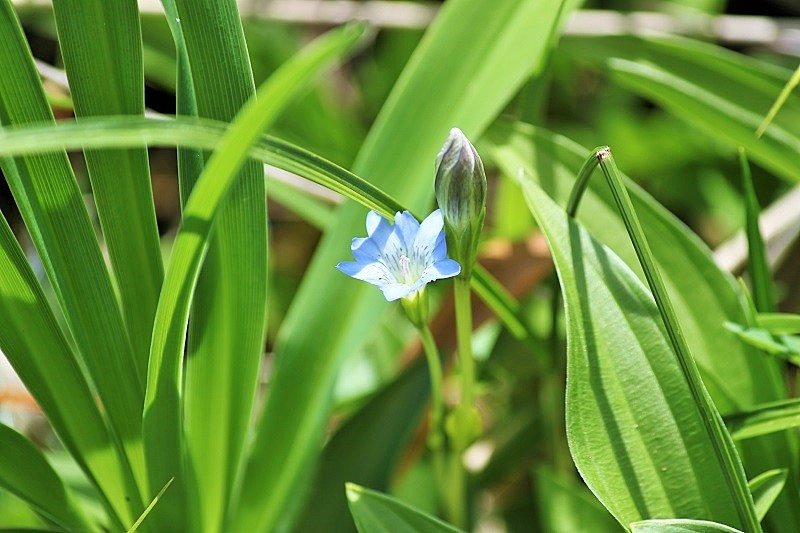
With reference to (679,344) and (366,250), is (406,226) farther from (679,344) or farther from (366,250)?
(679,344)

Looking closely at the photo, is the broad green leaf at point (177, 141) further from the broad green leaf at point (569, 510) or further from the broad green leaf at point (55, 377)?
the broad green leaf at point (569, 510)

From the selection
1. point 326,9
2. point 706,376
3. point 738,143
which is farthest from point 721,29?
point 706,376

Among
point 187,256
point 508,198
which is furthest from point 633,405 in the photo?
point 508,198

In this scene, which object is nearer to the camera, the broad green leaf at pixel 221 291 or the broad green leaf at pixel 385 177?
the broad green leaf at pixel 221 291

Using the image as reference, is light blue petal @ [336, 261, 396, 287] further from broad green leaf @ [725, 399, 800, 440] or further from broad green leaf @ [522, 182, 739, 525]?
broad green leaf @ [725, 399, 800, 440]

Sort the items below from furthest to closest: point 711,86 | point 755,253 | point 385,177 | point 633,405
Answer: point 711,86
point 385,177
point 755,253
point 633,405

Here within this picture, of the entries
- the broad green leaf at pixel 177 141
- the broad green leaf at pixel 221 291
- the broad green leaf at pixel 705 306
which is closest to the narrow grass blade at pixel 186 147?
the broad green leaf at pixel 221 291

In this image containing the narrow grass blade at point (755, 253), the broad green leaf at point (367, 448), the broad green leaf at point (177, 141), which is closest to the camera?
the broad green leaf at point (177, 141)

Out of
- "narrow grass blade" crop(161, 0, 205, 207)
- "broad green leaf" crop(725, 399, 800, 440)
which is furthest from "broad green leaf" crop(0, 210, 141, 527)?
"broad green leaf" crop(725, 399, 800, 440)
